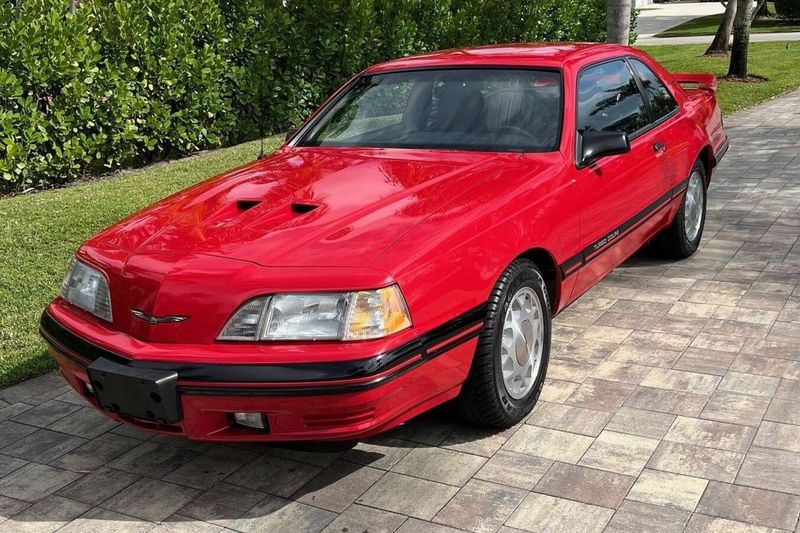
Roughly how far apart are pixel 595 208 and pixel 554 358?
803 mm

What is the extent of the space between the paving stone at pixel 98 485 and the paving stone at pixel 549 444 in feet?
5.18

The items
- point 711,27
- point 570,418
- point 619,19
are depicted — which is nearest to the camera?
point 570,418

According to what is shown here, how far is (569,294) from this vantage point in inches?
179

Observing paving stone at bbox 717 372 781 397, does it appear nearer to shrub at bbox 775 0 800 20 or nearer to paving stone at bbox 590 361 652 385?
paving stone at bbox 590 361 652 385

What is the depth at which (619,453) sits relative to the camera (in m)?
3.78

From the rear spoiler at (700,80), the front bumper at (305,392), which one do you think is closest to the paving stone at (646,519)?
the front bumper at (305,392)

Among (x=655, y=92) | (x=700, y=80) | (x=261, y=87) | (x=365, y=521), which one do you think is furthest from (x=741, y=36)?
(x=365, y=521)

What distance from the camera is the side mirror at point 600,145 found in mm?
4535

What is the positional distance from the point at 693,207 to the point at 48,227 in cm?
491

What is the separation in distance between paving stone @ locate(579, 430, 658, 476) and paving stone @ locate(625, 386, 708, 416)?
1.06ft

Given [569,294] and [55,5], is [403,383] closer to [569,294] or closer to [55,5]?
[569,294]

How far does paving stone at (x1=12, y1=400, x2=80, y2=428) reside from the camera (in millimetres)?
4391

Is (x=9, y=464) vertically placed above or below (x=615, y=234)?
below

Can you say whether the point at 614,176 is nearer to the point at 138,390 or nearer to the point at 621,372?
the point at 621,372
